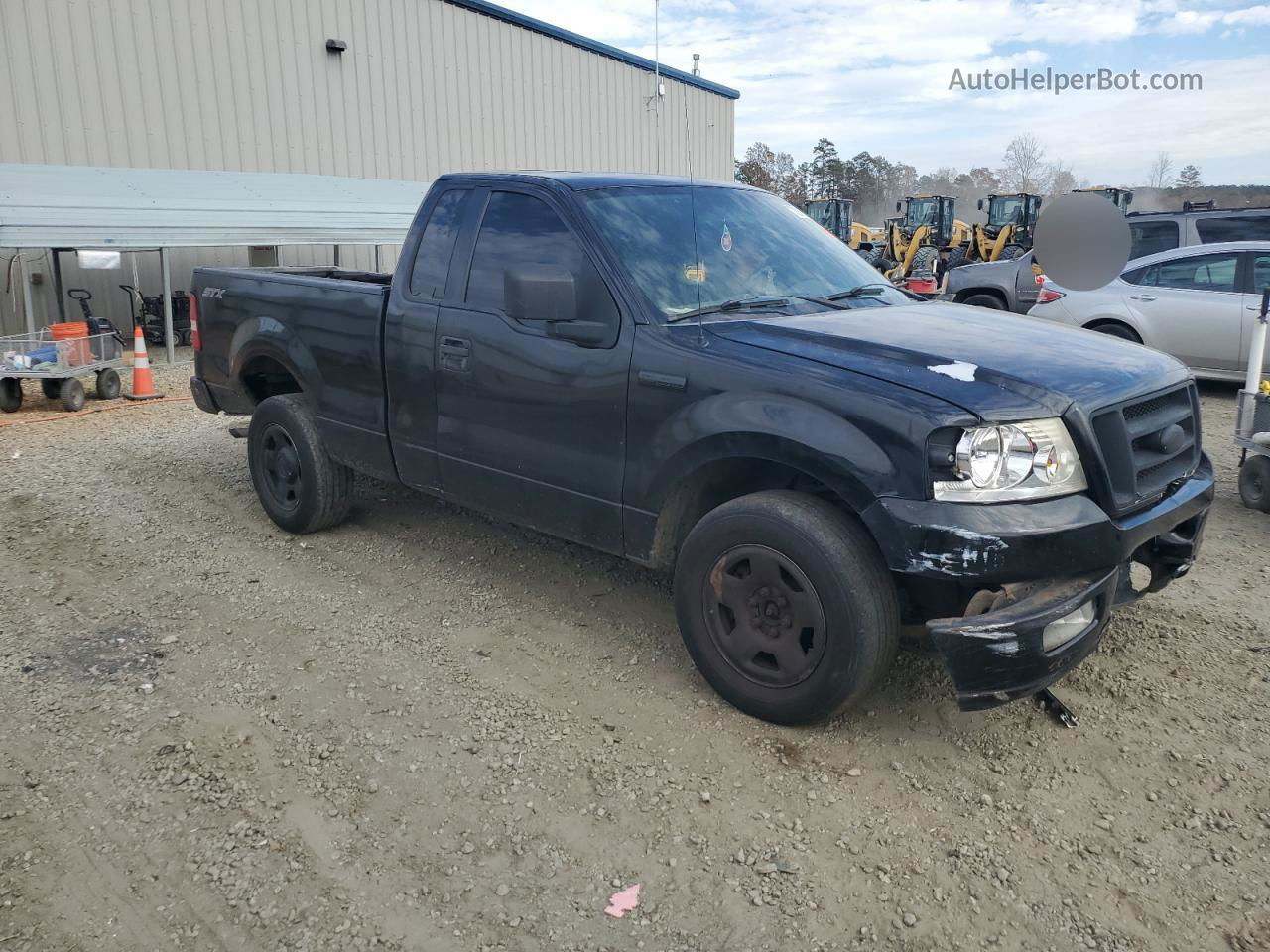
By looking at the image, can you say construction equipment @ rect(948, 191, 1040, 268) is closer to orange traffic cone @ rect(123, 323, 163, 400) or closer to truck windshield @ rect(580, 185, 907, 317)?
orange traffic cone @ rect(123, 323, 163, 400)

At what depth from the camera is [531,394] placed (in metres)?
4.02

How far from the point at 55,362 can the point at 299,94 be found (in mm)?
9181

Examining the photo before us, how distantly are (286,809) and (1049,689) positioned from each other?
276 centimetres

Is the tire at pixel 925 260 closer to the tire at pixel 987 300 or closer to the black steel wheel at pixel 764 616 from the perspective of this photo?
the tire at pixel 987 300

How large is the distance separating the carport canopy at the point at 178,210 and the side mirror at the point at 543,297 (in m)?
8.74

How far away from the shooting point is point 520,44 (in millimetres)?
20156

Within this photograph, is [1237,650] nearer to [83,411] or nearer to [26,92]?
[83,411]

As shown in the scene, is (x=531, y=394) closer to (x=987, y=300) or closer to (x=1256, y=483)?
(x=1256, y=483)

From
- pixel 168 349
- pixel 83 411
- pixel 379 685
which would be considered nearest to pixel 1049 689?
Result: pixel 379 685

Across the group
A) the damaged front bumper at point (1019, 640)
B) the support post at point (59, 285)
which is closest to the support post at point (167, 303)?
the support post at point (59, 285)

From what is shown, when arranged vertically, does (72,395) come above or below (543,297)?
below

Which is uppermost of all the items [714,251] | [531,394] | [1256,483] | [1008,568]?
[714,251]

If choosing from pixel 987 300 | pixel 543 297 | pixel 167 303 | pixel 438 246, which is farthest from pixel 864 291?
pixel 167 303

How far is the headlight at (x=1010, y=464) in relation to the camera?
9.71ft
